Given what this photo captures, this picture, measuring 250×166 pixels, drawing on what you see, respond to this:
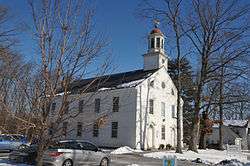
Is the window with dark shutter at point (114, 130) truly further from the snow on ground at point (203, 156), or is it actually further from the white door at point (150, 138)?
the snow on ground at point (203, 156)

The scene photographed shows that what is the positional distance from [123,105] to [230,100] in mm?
11145

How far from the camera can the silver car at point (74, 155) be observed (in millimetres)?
14672

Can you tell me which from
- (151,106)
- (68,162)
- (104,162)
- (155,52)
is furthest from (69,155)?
(155,52)

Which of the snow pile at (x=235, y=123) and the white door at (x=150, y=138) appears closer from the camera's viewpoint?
the white door at (x=150, y=138)

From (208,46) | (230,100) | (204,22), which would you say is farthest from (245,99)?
(204,22)

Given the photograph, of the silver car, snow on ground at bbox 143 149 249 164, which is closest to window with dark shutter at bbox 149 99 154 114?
snow on ground at bbox 143 149 249 164

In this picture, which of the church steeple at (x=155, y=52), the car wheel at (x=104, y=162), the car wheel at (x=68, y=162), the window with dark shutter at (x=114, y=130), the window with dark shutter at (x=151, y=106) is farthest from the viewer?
the church steeple at (x=155, y=52)

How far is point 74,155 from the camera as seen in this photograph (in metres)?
15.6

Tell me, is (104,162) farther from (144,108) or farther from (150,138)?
(150,138)

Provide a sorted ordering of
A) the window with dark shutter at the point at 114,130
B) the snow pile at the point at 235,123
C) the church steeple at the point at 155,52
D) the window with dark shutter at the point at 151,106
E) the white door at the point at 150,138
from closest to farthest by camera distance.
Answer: the white door at the point at 150,138 < the window with dark shutter at the point at 114,130 < the window with dark shutter at the point at 151,106 < the church steeple at the point at 155,52 < the snow pile at the point at 235,123

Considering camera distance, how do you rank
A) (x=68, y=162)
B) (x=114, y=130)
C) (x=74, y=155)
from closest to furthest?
(x=68, y=162), (x=74, y=155), (x=114, y=130)

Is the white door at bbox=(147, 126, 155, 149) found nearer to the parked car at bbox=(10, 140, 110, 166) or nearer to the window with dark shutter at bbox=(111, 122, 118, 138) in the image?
the window with dark shutter at bbox=(111, 122, 118, 138)

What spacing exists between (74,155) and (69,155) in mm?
348

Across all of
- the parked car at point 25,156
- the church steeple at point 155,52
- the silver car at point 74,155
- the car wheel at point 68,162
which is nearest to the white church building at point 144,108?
the church steeple at point 155,52
